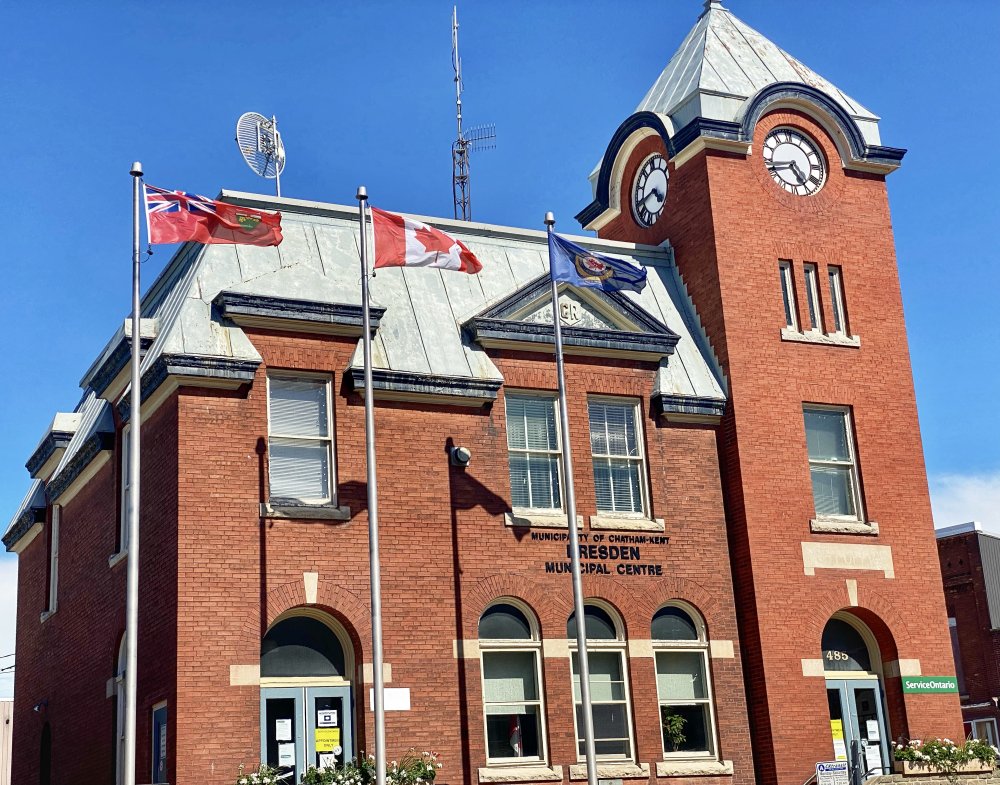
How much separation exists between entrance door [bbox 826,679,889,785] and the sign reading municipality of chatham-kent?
4321 mm

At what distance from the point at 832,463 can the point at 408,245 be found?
9.93m

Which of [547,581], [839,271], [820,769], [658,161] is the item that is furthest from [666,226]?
[820,769]

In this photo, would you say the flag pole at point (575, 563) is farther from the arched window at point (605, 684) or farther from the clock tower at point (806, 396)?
the clock tower at point (806, 396)

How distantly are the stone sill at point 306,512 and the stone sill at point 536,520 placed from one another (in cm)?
300

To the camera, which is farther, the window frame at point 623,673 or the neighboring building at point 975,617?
the neighboring building at point 975,617

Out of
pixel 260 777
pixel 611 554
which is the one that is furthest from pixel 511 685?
pixel 260 777

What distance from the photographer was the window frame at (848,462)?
26.8m

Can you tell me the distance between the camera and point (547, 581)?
24.0 m

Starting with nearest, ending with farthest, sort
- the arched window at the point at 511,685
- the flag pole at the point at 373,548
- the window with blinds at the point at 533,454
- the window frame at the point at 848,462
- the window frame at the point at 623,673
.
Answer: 1. the flag pole at the point at 373,548
2. the arched window at the point at 511,685
3. the window frame at the point at 623,673
4. the window with blinds at the point at 533,454
5. the window frame at the point at 848,462

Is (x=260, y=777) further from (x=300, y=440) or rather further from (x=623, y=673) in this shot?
(x=623, y=673)

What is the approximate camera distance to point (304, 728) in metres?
21.8

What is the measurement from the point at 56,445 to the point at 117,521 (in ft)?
17.3

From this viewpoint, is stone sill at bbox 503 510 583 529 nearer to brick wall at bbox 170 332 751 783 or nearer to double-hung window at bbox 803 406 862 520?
brick wall at bbox 170 332 751 783

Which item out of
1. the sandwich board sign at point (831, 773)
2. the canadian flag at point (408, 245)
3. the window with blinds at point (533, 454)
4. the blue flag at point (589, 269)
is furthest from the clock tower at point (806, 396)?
the canadian flag at point (408, 245)
